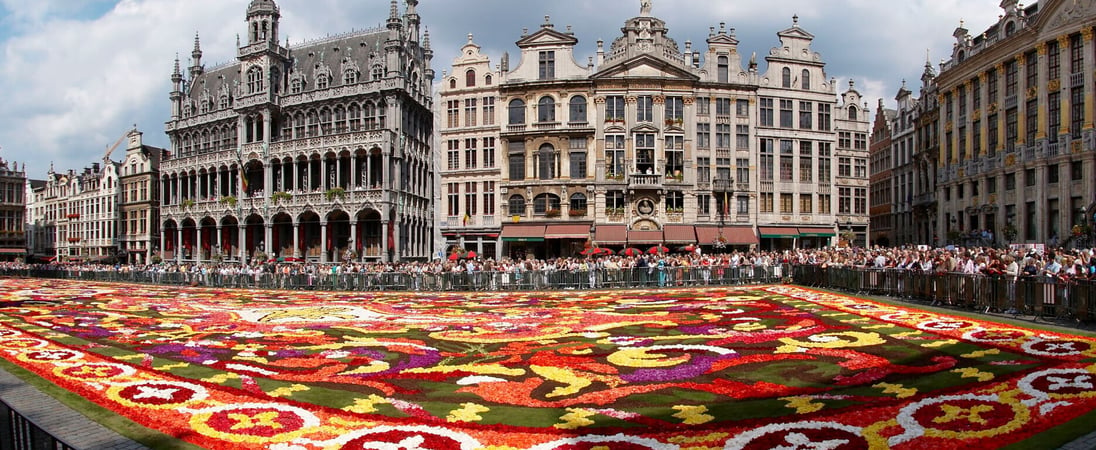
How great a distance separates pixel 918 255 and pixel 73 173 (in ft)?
354

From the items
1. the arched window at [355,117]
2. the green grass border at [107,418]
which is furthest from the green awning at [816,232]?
the green grass border at [107,418]

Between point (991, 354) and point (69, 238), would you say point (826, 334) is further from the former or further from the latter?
point (69, 238)

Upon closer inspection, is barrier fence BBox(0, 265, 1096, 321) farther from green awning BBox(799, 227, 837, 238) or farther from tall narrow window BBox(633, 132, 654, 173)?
green awning BBox(799, 227, 837, 238)

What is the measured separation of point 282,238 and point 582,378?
5344cm

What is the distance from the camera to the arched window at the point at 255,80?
57.9 metres

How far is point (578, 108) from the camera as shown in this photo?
1938 inches

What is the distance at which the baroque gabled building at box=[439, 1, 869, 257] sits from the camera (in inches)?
1916

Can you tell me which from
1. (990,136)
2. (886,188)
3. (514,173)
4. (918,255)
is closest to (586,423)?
(918,255)

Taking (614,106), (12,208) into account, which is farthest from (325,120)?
(12,208)

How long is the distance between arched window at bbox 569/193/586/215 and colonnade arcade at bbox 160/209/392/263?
1427 cm

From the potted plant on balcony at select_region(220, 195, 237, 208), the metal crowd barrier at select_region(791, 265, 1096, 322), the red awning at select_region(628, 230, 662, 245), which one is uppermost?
the potted plant on balcony at select_region(220, 195, 237, 208)

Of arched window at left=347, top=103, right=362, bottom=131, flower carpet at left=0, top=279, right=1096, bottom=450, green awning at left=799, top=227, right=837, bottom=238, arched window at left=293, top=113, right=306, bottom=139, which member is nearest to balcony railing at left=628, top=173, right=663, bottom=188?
green awning at left=799, top=227, right=837, bottom=238

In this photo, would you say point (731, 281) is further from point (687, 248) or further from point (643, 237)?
point (643, 237)

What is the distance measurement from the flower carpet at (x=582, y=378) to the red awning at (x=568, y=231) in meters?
30.5
